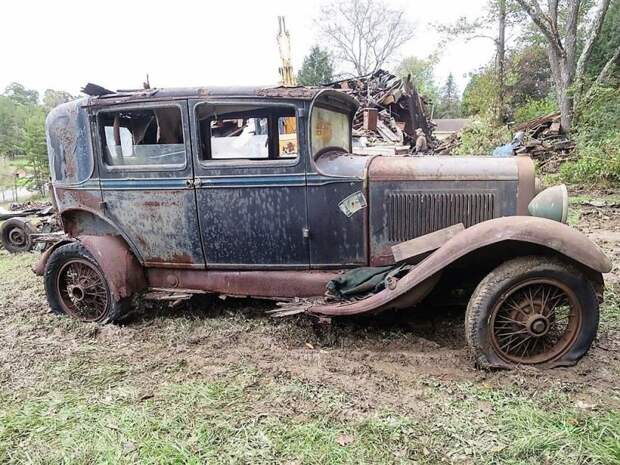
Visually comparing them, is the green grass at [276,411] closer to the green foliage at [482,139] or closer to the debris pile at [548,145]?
the debris pile at [548,145]

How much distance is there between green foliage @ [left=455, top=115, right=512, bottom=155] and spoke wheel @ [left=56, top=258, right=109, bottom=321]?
11944 millimetres

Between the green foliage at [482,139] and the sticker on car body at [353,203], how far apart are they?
1111cm

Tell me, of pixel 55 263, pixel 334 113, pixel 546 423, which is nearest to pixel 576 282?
pixel 546 423

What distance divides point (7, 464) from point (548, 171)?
12.5 metres

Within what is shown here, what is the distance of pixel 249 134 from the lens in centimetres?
378

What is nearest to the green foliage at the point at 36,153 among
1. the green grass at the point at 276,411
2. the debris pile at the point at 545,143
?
the debris pile at the point at 545,143

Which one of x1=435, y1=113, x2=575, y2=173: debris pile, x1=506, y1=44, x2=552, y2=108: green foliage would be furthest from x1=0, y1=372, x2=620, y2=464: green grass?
x1=506, y1=44, x2=552, y2=108: green foliage

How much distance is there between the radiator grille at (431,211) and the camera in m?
3.32

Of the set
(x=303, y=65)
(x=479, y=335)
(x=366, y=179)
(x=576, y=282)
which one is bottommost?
(x=479, y=335)

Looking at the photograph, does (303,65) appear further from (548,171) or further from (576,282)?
(576,282)

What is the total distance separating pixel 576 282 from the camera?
109 inches

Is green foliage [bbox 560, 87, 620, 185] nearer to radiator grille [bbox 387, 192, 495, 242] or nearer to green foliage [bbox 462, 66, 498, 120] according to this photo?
green foliage [bbox 462, 66, 498, 120]

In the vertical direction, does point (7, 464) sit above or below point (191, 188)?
below

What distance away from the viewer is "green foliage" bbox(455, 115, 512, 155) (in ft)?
46.0
